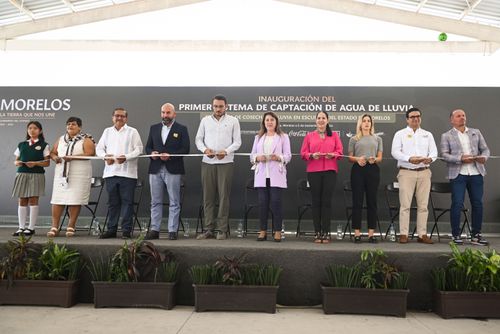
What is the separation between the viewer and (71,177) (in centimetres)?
452

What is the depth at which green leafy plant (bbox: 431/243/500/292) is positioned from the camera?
3.16 meters

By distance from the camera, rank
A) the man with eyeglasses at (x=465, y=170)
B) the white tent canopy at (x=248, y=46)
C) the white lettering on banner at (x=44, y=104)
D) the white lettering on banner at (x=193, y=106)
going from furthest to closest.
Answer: the white tent canopy at (x=248, y=46)
the white lettering on banner at (x=44, y=104)
the white lettering on banner at (x=193, y=106)
the man with eyeglasses at (x=465, y=170)

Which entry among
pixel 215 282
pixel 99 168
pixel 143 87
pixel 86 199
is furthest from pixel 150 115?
pixel 215 282

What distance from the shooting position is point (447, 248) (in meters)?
3.75

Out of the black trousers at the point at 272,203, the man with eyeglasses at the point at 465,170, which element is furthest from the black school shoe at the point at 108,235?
the man with eyeglasses at the point at 465,170

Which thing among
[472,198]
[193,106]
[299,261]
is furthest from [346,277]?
[193,106]

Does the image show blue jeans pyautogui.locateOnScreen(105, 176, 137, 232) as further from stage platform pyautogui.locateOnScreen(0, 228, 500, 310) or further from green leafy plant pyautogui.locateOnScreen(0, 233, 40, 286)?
green leafy plant pyautogui.locateOnScreen(0, 233, 40, 286)

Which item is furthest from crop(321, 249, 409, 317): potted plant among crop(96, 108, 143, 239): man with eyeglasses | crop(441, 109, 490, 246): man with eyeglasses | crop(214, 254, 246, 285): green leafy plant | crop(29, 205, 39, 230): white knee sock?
crop(29, 205, 39, 230): white knee sock

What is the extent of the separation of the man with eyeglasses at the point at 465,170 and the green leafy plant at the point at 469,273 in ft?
3.30

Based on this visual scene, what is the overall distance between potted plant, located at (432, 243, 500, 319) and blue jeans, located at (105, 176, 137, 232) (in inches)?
120

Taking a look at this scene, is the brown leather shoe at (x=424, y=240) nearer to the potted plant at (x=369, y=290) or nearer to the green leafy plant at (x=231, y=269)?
the potted plant at (x=369, y=290)

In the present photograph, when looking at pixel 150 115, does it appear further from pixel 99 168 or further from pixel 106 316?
pixel 106 316

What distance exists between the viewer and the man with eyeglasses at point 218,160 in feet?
14.4

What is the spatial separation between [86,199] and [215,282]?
203 centimetres
